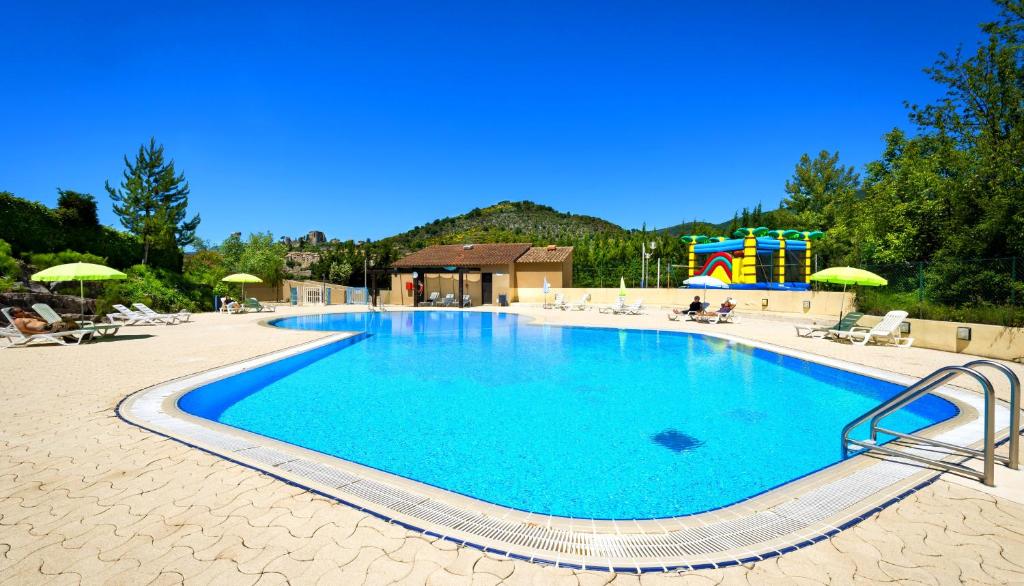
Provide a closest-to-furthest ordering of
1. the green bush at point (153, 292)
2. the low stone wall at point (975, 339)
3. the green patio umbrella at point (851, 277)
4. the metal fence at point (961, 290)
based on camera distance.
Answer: the low stone wall at point (975, 339) → the metal fence at point (961, 290) → the green patio umbrella at point (851, 277) → the green bush at point (153, 292)

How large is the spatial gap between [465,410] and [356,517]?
12.2ft

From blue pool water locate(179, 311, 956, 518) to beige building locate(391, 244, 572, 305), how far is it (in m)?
16.9

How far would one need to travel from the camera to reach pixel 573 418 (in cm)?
601

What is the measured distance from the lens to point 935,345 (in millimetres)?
10047

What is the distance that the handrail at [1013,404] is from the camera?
2875 millimetres

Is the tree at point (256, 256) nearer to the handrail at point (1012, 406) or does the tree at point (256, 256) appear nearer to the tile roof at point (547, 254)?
the tile roof at point (547, 254)

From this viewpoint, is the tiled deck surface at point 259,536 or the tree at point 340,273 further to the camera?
the tree at point 340,273

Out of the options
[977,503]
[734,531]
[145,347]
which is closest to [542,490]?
[734,531]

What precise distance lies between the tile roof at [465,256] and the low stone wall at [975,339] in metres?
20.0

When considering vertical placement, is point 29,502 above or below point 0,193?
below

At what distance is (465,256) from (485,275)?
2.49 metres

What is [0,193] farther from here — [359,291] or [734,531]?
A: [734,531]

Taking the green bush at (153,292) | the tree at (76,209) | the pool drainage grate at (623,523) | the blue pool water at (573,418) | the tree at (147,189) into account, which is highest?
the tree at (147,189)

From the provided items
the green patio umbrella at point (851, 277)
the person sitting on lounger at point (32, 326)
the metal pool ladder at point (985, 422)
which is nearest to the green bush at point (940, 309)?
the green patio umbrella at point (851, 277)
